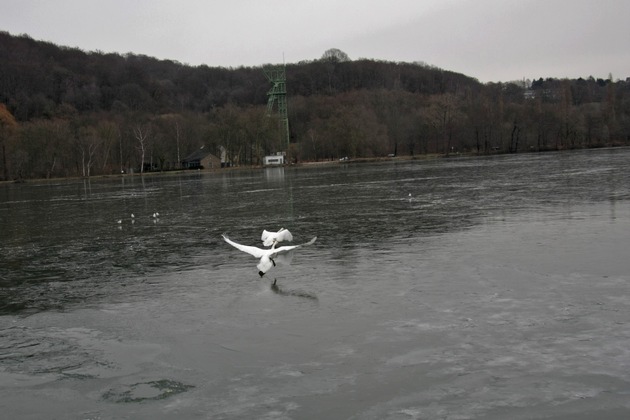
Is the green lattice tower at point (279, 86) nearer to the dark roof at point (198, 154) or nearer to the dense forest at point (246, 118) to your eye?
the dense forest at point (246, 118)

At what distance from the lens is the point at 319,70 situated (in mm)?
187500

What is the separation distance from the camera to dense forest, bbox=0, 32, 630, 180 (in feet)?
346

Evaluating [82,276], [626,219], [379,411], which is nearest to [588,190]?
[626,219]

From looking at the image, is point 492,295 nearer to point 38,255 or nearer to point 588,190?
point 38,255

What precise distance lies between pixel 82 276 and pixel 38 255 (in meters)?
4.22

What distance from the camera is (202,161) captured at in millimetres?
110125

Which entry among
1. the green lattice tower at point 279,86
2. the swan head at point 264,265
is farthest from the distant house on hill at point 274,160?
the swan head at point 264,265

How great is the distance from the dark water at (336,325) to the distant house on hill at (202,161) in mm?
91153

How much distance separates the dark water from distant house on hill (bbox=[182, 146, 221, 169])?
299 ft

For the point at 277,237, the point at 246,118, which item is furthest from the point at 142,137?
the point at 277,237

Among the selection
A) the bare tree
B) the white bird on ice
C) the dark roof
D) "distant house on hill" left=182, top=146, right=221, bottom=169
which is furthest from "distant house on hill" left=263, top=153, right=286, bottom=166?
the white bird on ice

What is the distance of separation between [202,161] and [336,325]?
339 ft

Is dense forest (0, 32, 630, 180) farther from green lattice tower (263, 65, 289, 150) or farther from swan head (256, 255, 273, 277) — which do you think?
swan head (256, 255, 273, 277)

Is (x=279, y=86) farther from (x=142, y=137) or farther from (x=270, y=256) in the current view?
(x=270, y=256)
